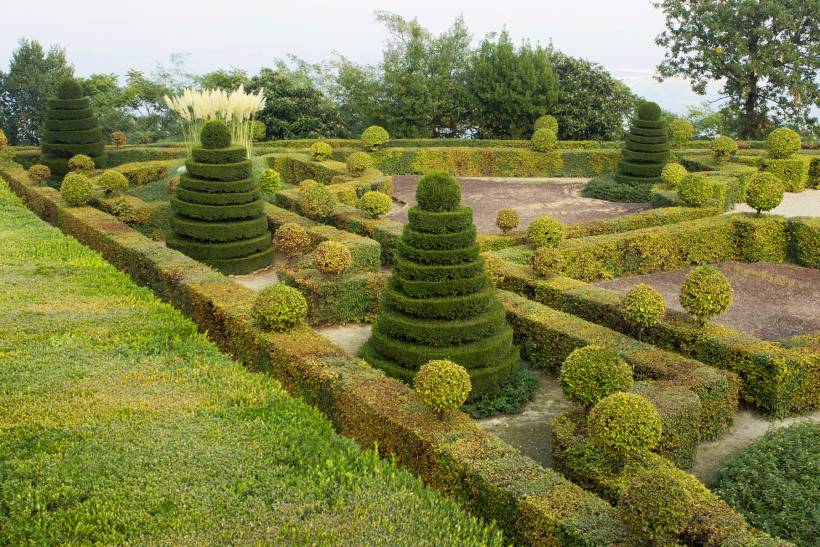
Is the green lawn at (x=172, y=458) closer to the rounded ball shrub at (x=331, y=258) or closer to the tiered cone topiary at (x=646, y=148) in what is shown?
the rounded ball shrub at (x=331, y=258)

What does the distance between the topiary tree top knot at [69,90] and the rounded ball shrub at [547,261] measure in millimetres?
21583

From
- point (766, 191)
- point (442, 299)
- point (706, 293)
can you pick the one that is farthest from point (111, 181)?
point (766, 191)

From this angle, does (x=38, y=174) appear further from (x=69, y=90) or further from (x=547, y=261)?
(x=547, y=261)

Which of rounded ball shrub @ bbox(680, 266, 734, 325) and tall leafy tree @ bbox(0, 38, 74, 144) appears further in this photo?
tall leafy tree @ bbox(0, 38, 74, 144)

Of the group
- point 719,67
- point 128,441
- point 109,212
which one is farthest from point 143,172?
point 719,67

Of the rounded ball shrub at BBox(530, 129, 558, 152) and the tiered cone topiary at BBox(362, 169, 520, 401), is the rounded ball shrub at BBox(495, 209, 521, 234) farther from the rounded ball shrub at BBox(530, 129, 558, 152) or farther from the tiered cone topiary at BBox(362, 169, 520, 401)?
the rounded ball shrub at BBox(530, 129, 558, 152)

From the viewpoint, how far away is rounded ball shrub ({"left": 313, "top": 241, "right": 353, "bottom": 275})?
48.9 feet

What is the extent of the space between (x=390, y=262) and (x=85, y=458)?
39.2 feet

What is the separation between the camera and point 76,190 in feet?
69.5

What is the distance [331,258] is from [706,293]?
7050mm

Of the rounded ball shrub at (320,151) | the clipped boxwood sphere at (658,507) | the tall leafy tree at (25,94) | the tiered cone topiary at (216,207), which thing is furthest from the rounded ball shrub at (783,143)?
the tall leafy tree at (25,94)

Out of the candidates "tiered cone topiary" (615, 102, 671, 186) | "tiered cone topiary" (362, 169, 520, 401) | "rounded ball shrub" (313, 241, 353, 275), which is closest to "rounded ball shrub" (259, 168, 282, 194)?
"rounded ball shrub" (313, 241, 353, 275)

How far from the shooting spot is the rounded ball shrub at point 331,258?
1489 cm

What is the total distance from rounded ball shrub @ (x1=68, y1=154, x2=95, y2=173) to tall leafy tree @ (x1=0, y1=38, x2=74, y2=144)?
774 inches
